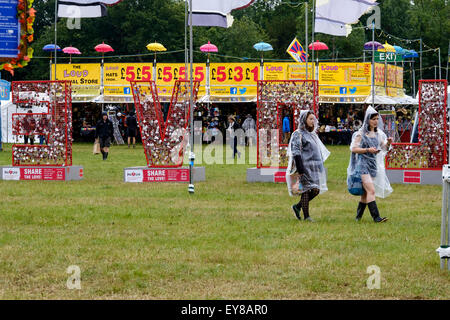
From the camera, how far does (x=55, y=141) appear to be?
20.7m

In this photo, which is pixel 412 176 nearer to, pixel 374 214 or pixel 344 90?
pixel 374 214

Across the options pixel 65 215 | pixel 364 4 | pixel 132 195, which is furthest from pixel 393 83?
pixel 65 215

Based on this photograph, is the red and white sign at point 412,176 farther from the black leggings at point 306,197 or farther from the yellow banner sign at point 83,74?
the yellow banner sign at point 83,74

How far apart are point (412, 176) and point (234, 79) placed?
22.9m

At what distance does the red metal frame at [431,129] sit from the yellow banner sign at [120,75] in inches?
979

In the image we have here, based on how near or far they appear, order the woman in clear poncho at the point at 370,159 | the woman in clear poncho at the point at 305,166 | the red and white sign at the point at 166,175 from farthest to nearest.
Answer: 1. the red and white sign at the point at 166,175
2. the woman in clear poncho at the point at 305,166
3. the woman in clear poncho at the point at 370,159

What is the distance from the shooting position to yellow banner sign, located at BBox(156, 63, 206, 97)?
4212 cm

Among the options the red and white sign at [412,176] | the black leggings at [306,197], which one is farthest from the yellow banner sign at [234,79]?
the black leggings at [306,197]

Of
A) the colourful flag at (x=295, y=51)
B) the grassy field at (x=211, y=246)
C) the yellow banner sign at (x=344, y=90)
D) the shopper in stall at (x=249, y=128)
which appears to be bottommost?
the grassy field at (x=211, y=246)

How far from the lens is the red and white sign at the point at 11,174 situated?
69.2 feet

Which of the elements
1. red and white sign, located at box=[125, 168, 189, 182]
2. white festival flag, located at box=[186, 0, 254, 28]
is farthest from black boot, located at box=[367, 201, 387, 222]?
white festival flag, located at box=[186, 0, 254, 28]

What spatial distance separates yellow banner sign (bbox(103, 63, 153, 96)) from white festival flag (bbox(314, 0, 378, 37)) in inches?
733

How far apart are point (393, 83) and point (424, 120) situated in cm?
2522
